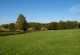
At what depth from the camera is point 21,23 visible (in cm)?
7412

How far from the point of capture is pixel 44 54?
1368 cm

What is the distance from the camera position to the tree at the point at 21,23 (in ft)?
243

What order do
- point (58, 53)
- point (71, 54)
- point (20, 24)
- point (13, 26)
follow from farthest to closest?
point (13, 26) → point (20, 24) → point (58, 53) → point (71, 54)

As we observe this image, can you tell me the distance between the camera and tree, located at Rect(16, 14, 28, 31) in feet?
243

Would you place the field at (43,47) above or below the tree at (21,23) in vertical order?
below

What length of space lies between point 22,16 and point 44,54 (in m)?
65.1

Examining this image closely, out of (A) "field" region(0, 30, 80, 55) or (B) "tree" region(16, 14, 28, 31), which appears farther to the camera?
(B) "tree" region(16, 14, 28, 31)

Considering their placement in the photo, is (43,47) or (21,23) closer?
(43,47)

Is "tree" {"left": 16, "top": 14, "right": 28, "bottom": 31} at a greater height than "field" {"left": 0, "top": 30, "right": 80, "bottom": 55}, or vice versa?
"tree" {"left": 16, "top": 14, "right": 28, "bottom": 31}

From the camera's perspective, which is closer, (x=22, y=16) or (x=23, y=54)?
(x=23, y=54)

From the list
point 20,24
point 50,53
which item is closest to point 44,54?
point 50,53

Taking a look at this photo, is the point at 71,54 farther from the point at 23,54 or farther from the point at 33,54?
the point at 23,54

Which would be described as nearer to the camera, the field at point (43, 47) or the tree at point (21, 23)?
the field at point (43, 47)

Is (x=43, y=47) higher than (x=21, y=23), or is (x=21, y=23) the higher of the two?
(x=21, y=23)
